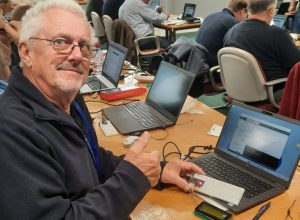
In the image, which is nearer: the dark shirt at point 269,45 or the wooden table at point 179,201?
the wooden table at point 179,201

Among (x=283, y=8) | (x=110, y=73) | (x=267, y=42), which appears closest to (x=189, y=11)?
(x=283, y=8)

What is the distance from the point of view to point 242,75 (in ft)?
8.96

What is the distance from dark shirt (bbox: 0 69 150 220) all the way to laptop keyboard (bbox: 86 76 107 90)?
1.37 meters

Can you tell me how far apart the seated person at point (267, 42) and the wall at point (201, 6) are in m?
5.80

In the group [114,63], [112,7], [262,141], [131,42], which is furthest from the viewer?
[112,7]

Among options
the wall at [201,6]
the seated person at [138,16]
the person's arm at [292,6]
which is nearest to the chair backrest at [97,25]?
the seated person at [138,16]

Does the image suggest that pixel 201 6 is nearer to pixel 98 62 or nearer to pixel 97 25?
pixel 97 25

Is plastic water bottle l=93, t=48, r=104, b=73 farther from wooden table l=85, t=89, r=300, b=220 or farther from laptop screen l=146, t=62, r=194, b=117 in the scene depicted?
wooden table l=85, t=89, r=300, b=220

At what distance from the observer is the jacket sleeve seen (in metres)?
0.80

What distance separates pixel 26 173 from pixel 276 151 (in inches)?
32.1

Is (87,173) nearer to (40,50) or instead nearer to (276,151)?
(40,50)

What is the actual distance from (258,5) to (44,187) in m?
2.63

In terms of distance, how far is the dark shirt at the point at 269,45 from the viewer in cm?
282

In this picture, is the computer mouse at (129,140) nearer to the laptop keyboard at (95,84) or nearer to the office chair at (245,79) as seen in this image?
the laptop keyboard at (95,84)
